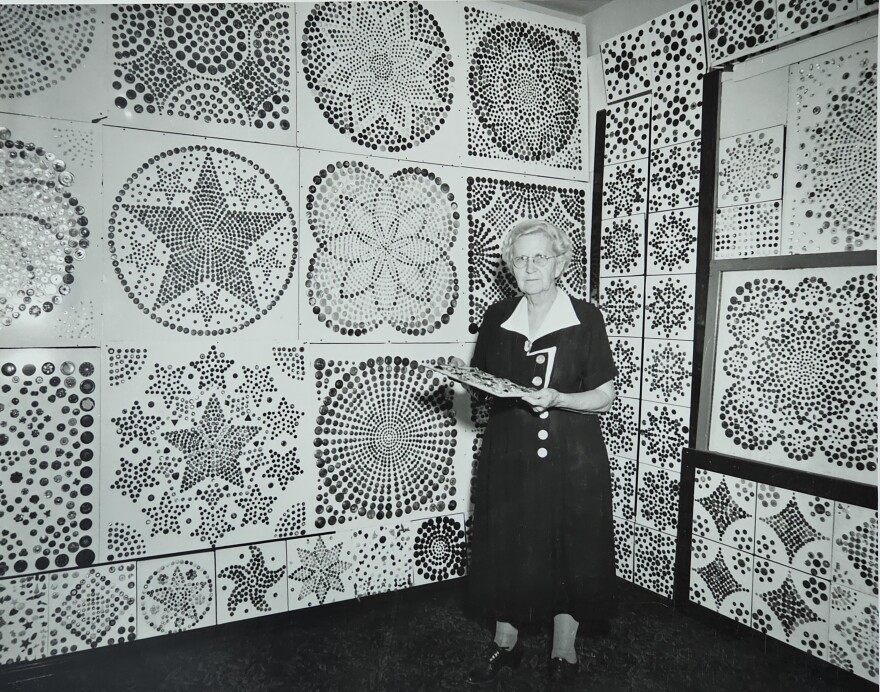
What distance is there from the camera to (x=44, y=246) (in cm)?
252

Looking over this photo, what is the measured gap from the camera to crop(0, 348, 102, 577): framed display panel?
2.49 metres

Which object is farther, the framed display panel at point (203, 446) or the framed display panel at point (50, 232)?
the framed display panel at point (203, 446)

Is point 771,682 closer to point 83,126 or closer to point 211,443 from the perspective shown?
point 211,443

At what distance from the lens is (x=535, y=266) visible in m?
2.50

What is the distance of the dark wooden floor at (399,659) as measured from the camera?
2.48 meters

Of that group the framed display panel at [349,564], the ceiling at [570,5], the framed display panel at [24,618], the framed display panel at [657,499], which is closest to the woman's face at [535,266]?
the framed display panel at [657,499]

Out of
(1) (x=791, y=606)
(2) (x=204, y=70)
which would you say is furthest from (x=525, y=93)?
(1) (x=791, y=606)

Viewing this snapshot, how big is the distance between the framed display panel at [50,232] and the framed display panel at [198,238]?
0.22 feet

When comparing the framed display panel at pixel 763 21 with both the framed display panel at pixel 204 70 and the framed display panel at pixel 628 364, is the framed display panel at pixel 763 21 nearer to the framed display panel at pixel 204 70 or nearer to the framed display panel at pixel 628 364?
the framed display panel at pixel 628 364

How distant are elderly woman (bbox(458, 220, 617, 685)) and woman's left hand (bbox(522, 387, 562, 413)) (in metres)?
0.05

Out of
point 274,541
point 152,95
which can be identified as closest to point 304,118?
point 152,95

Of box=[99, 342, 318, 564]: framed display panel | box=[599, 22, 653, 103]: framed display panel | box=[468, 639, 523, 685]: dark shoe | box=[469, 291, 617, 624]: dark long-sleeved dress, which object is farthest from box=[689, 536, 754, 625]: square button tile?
box=[599, 22, 653, 103]: framed display panel

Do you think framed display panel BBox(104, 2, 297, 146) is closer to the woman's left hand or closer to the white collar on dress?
the white collar on dress

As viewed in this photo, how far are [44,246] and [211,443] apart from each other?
1.11 m
